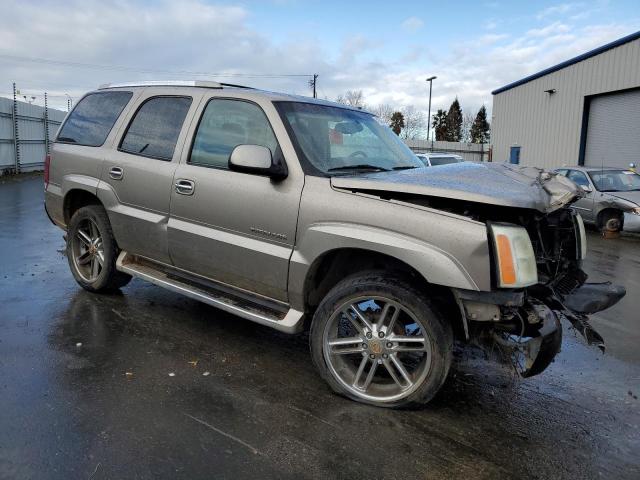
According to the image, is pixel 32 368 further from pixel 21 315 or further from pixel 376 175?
pixel 376 175

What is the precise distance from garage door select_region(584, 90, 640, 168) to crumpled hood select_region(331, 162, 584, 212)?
1840 cm

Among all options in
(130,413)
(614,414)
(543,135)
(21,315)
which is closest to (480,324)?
(614,414)

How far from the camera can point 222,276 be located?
157 inches

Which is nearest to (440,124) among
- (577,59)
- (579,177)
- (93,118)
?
(577,59)

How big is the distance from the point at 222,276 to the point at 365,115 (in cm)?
195

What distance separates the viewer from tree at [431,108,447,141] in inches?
2953

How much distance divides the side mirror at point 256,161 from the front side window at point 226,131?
0.26 metres

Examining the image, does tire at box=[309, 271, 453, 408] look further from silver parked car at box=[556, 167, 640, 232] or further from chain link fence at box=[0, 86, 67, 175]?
chain link fence at box=[0, 86, 67, 175]

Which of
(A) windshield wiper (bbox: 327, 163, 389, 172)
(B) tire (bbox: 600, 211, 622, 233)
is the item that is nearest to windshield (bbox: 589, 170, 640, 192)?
(B) tire (bbox: 600, 211, 622, 233)

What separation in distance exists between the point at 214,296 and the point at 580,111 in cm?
2219

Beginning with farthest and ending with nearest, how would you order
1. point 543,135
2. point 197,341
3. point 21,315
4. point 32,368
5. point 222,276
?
point 543,135, point 21,315, point 197,341, point 222,276, point 32,368

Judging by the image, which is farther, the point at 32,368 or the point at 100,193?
the point at 100,193

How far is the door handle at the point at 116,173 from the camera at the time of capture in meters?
4.69

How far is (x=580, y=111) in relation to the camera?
21.9 meters
